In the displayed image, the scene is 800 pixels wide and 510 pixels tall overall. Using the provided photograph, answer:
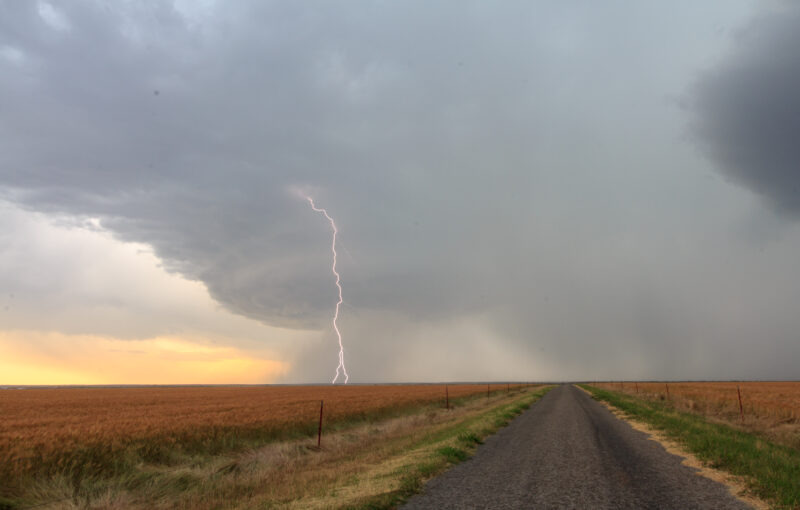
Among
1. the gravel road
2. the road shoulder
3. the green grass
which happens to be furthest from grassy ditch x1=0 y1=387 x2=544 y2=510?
the road shoulder

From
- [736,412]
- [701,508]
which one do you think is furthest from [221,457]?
[736,412]

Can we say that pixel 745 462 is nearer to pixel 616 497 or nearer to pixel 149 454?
pixel 616 497

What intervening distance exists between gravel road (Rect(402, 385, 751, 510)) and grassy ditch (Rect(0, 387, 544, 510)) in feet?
3.04

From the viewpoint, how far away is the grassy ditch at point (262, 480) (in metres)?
9.61

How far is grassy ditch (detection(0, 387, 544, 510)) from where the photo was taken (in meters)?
9.61

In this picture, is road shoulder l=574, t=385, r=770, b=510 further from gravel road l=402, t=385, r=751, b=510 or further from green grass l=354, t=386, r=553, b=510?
green grass l=354, t=386, r=553, b=510

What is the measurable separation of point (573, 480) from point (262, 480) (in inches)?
336

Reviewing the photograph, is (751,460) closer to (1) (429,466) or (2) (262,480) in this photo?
(1) (429,466)

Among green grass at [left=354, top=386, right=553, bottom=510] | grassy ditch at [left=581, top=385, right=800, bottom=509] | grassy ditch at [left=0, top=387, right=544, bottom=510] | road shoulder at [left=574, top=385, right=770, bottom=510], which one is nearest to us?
green grass at [left=354, top=386, right=553, bottom=510]

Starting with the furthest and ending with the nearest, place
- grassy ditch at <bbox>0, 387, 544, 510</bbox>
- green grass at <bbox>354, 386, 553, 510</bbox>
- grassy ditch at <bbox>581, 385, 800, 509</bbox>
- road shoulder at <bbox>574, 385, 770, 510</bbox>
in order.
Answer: grassy ditch at <bbox>0, 387, 544, 510</bbox> < grassy ditch at <bbox>581, 385, 800, 509</bbox> < road shoulder at <bbox>574, 385, 770, 510</bbox> < green grass at <bbox>354, 386, 553, 510</bbox>

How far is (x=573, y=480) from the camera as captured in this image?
33.3 ft

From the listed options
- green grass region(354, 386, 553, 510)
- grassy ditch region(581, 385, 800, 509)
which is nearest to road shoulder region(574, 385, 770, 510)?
grassy ditch region(581, 385, 800, 509)

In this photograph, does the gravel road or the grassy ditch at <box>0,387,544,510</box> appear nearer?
the gravel road

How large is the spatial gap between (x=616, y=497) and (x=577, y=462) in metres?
3.79
